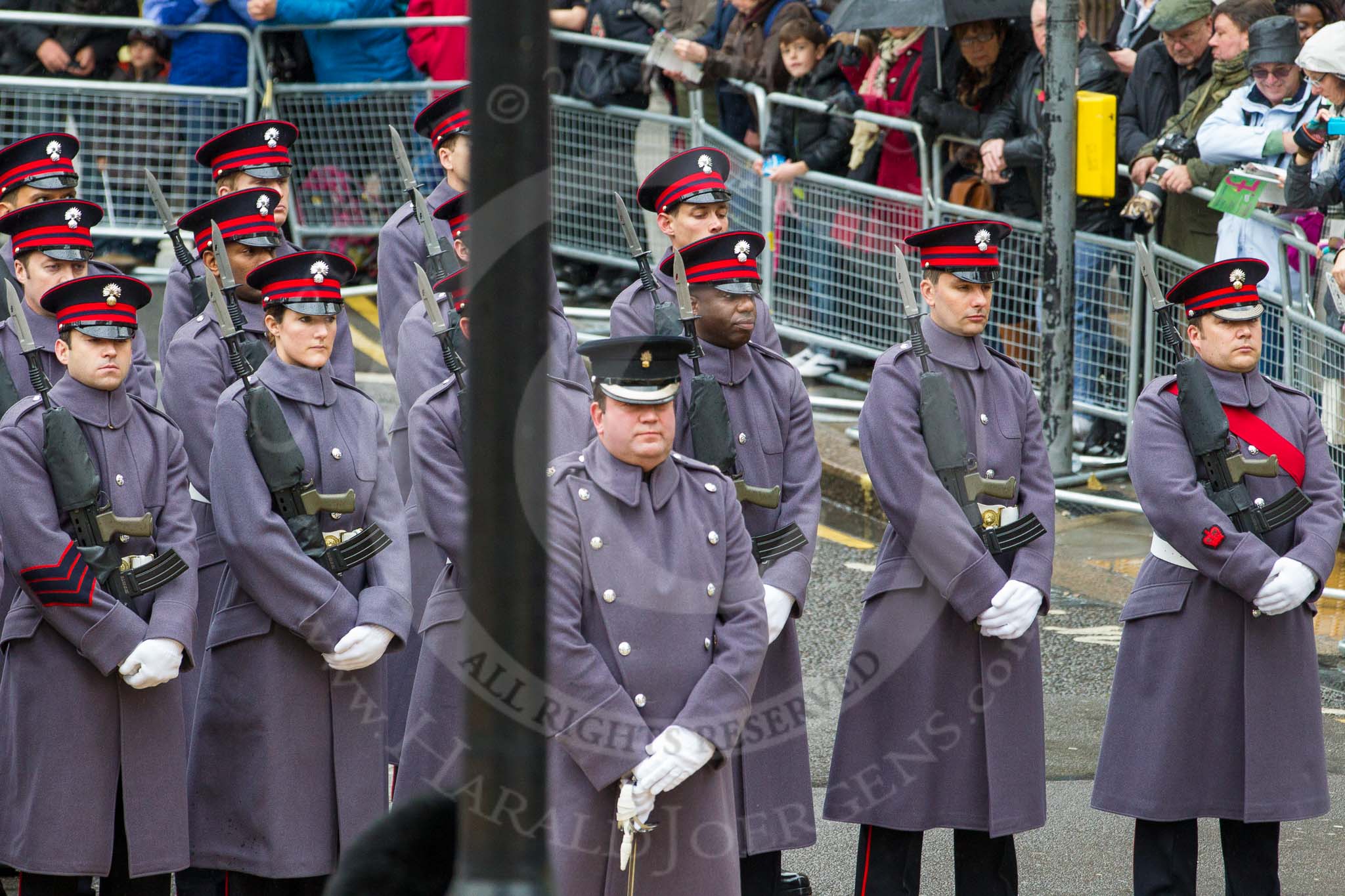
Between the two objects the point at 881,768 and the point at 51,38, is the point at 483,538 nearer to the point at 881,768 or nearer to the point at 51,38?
the point at 881,768

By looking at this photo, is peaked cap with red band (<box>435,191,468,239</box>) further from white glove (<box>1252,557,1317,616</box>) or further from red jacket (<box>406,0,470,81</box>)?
red jacket (<box>406,0,470,81</box>)

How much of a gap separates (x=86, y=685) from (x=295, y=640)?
56 cm

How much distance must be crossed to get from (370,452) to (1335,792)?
11.0 ft

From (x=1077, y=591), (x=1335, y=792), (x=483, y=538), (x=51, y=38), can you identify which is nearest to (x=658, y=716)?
(x=483, y=538)

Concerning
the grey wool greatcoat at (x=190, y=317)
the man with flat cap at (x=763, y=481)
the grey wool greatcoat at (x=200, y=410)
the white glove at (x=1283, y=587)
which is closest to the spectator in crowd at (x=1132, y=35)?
the man with flat cap at (x=763, y=481)

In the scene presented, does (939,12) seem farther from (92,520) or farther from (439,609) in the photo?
(92,520)

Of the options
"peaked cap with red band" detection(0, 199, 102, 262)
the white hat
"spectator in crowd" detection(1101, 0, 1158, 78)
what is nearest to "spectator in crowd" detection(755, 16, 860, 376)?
"spectator in crowd" detection(1101, 0, 1158, 78)

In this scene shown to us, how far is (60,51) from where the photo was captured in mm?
11930

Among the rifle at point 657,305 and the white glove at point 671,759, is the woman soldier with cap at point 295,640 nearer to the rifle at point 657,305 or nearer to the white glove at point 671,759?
the rifle at point 657,305

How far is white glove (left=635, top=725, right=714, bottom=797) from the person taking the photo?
413 centimetres

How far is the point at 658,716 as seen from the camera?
4297mm

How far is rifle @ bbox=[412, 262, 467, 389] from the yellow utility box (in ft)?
13.6

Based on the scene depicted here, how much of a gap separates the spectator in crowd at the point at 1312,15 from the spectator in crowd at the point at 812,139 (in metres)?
2.52

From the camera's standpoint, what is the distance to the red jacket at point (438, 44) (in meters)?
11.7
